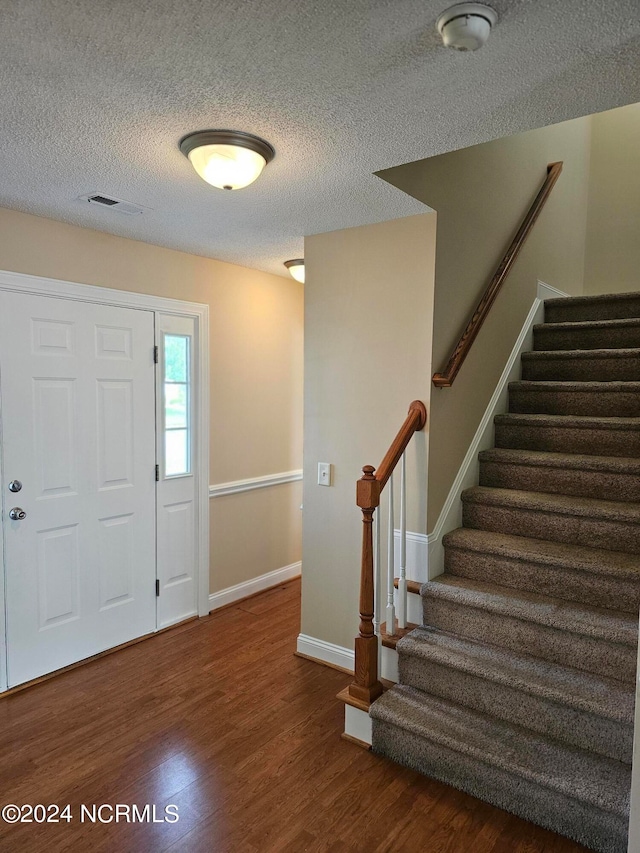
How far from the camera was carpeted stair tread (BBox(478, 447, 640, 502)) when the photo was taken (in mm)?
2666

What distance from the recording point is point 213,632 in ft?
11.1

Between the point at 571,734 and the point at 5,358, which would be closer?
the point at 571,734

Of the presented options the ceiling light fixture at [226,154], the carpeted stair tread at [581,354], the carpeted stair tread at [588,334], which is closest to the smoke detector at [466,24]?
the ceiling light fixture at [226,154]

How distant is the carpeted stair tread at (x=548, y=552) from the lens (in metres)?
2.30

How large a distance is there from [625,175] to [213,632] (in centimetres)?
456

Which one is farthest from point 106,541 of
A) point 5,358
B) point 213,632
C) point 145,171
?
point 145,171

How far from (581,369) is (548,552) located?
142 centimetres

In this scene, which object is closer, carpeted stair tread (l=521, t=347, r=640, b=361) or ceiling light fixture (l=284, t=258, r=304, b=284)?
carpeted stair tread (l=521, t=347, r=640, b=361)

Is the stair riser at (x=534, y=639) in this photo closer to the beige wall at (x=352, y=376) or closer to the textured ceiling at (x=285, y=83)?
the beige wall at (x=352, y=376)

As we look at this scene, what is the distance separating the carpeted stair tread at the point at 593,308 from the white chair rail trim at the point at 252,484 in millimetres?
2208

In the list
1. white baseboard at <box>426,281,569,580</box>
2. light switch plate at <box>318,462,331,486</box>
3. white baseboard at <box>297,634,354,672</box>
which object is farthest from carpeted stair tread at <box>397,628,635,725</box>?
light switch plate at <box>318,462,331,486</box>

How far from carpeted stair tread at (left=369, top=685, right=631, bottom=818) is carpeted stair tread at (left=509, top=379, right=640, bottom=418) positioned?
1.82 m

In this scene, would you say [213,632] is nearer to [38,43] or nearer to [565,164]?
[38,43]

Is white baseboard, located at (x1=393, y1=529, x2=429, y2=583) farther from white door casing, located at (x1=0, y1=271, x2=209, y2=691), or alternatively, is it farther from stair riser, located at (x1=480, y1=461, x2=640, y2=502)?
white door casing, located at (x1=0, y1=271, x2=209, y2=691)
